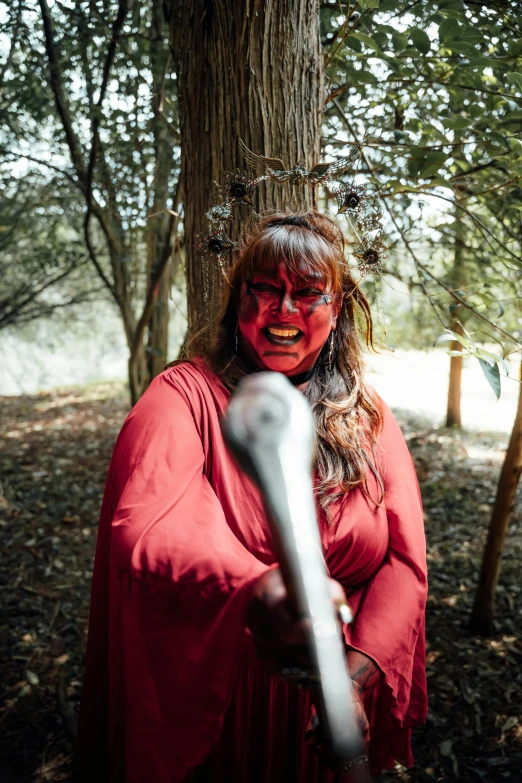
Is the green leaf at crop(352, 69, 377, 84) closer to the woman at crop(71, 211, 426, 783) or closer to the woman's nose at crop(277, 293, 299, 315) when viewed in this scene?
the woman at crop(71, 211, 426, 783)

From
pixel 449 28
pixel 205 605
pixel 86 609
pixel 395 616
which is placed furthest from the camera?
pixel 86 609

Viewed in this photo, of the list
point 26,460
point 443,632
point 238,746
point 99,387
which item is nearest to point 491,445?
point 443,632

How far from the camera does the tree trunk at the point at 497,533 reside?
3326 millimetres

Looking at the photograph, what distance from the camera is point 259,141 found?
204 centimetres

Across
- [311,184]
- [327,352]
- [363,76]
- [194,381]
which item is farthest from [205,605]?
[363,76]

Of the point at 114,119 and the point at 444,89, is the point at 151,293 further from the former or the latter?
the point at 444,89

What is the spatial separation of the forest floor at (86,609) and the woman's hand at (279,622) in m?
2.39

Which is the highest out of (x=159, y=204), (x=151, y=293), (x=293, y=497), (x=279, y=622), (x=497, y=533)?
(x=159, y=204)

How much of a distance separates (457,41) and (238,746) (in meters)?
2.69

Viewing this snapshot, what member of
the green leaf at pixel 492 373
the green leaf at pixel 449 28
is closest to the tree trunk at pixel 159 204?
the green leaf at pixel 449 28

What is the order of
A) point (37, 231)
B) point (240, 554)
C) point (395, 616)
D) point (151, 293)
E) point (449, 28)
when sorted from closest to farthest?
point (240, 554), point (395, 616), point (449, 28), point (151, 293), point (37, 231)

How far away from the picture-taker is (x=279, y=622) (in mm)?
924

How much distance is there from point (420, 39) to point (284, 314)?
4.80ft

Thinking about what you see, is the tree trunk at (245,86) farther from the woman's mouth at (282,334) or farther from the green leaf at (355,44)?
the woman's mouth at (282,334)
